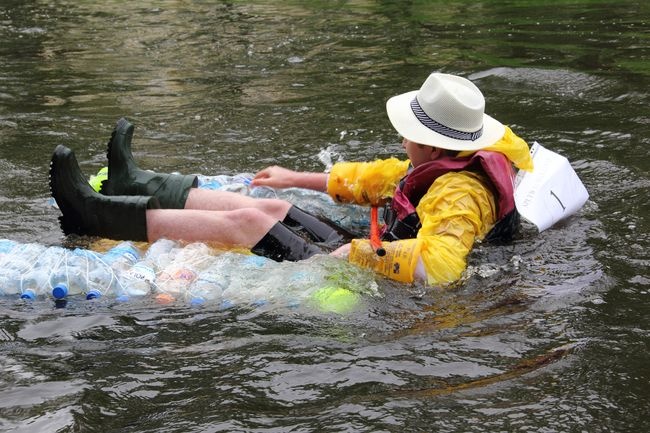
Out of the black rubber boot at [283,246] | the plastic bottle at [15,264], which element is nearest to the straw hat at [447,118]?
the black rubber boot at [283,246]

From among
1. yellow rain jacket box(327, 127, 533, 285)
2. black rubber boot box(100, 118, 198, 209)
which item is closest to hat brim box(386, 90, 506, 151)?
yellow rain jacket box(327, 127, 533, 285)

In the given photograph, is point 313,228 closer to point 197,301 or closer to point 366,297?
point 366,297

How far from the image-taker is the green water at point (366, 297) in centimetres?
348

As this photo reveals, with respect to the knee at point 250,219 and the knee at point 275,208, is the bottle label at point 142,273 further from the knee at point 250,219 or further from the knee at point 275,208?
the knee at point 275,208

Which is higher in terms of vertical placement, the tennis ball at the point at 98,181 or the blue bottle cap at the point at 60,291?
the tennis ball at the point at 98,181

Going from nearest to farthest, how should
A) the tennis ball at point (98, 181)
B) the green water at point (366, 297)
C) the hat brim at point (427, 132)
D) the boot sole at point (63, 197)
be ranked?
the green water at point (366, 297) < the hat brim at point (427, 132) < the boot sole at point (63, 197) < the tennis ball at point (98, 181)

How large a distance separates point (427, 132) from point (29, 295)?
7.36ft

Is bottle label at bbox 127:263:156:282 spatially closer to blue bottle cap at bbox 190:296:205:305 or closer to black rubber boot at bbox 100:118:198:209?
blue bottle cap at bbox 190:296:205:305

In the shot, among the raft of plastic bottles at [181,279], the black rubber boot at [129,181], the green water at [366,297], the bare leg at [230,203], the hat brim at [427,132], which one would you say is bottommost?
the green water at [366,297]

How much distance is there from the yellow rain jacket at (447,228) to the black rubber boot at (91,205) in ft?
4.08

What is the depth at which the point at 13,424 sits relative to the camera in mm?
3357

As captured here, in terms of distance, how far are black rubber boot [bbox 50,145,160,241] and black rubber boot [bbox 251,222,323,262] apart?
2.19 feet

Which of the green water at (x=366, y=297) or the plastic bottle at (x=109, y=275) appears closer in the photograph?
the green water at (x=366, y=297)

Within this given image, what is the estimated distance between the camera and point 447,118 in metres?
4.75
